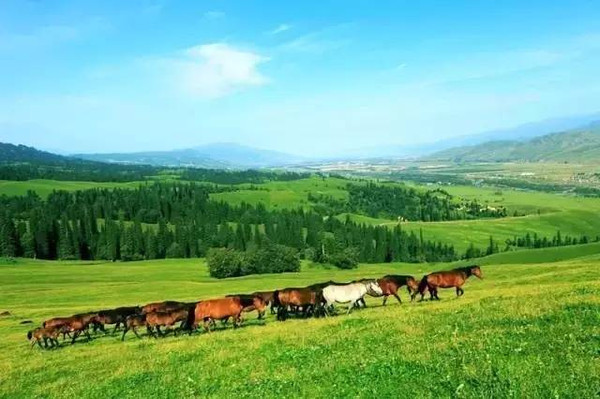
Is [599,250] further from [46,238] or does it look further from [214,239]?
[46,238]

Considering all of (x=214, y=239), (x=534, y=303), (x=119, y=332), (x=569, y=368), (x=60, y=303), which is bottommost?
(x=214, y=239)

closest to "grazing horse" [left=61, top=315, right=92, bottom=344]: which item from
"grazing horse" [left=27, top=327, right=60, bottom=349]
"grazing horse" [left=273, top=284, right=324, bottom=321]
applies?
"grazing horse" [left=27, top=327, right=60, bottom=349]

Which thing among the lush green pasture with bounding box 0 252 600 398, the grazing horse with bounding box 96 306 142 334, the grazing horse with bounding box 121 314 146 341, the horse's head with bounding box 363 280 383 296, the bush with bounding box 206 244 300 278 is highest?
the lush green pasture with bounding box 0 252 600 398

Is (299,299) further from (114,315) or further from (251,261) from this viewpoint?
(251,261)

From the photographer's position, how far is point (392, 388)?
14211 mm

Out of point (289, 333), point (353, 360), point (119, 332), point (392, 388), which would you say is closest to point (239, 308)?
point (289, 333)

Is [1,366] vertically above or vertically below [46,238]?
above

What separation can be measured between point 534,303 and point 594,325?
5.83 meters

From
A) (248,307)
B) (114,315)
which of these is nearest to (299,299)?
(248,307)

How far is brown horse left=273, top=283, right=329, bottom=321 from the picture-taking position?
35.7 meters

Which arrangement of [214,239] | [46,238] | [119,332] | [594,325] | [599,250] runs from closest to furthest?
[594,325] < [119,332] < [599,250] < [46,238] < [214,239]

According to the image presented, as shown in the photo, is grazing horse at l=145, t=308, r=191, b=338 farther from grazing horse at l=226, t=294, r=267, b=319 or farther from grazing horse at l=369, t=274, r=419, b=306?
grazing horse at l=369, t=274, r=419, b=306

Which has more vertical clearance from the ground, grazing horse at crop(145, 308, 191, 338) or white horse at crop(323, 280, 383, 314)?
white horse at crop(323, 280, 383, 314)

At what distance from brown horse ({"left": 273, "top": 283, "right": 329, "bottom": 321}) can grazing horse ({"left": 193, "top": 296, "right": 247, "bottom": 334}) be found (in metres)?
3.21
